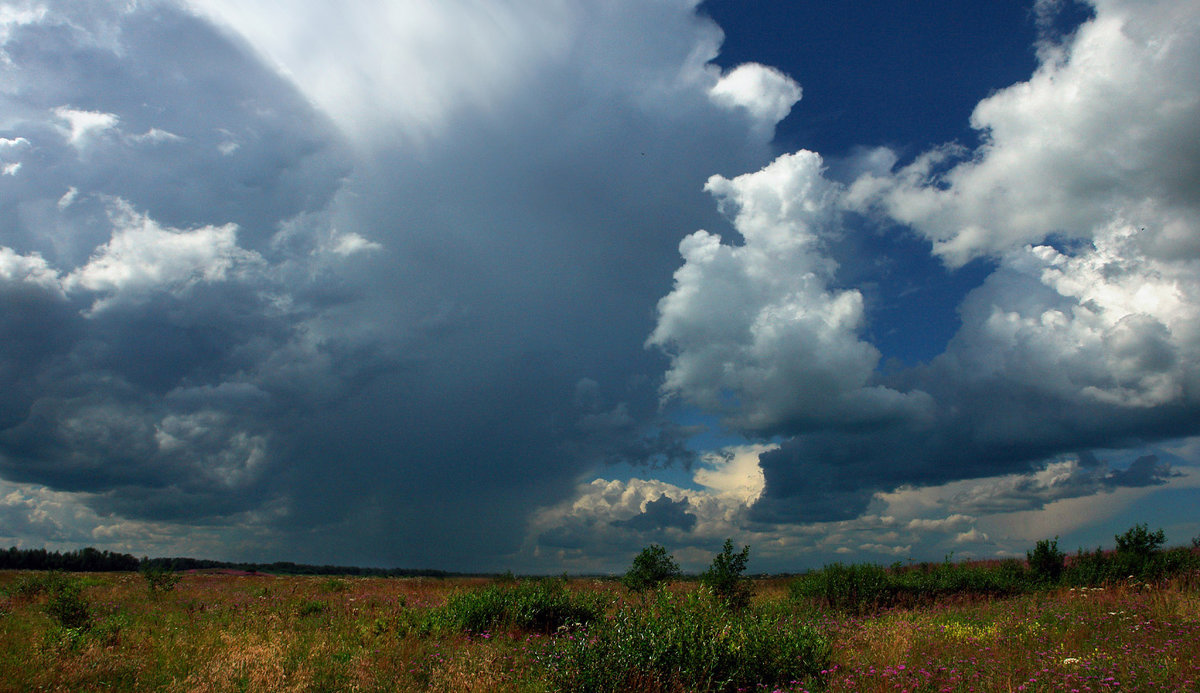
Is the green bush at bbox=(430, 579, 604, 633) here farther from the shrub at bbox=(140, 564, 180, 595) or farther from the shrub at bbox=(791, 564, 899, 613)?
the shrub at bbox=(140, 564, 180, 595)

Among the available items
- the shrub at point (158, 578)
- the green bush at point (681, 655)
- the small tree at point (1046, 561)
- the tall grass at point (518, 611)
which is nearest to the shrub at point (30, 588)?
the shrub at point (158, 578)

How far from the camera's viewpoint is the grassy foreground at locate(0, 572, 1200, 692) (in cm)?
822

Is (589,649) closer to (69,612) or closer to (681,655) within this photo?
(681,655)

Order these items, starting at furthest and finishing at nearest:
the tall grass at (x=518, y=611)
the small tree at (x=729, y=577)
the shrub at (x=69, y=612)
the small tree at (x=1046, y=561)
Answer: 1. the small tree at (x=1046, y=561)
2. the small tree at (x=729, y=577)
3. the tall grass at (x=518, y=611)
4. the shrub at (x=69, y=612)

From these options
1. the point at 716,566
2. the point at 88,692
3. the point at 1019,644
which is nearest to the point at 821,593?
the point at 716,566

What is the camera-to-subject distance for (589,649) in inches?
326

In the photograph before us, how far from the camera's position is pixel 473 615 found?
44.4ft

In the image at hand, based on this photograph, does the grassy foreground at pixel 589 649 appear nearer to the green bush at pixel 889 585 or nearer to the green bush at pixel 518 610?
the green bush at pixel 518 610

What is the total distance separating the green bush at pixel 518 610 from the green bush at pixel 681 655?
4194 millimetres

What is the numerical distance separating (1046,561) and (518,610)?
2615cm

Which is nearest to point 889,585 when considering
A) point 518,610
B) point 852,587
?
point 852,587

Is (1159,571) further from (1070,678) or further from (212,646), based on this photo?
(212,646)

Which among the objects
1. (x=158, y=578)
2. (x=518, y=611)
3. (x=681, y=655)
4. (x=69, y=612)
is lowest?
(x=158, y=578)

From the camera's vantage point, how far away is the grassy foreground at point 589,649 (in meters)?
8.22
